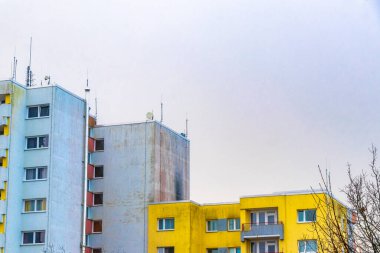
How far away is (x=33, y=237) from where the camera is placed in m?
64.2

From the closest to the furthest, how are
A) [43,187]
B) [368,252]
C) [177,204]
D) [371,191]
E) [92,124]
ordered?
1. [368,252]
2. [371,191]
3. [43,187]
4. [177,204]
5. [92,124]

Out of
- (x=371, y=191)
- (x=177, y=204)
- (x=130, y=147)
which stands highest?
(x=130, y=147)

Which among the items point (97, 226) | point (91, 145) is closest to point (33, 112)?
point (91, 145)

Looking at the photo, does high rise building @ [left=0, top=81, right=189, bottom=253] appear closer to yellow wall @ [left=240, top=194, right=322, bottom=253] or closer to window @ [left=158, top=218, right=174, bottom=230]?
window @ [left=158, top=218, right=174, bottom=230]

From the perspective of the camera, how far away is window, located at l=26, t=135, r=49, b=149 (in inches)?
2594

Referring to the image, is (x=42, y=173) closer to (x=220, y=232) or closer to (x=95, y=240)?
(x=95, y=240)

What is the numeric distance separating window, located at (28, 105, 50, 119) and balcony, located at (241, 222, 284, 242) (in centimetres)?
1890

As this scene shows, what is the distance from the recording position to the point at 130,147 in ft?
237

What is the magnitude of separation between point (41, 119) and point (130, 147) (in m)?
9.57

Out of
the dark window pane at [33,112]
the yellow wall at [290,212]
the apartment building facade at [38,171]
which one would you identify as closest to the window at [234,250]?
the yellow wall at [290,212]

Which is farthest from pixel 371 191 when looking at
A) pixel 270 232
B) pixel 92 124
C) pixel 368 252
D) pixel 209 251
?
pixel 92 124

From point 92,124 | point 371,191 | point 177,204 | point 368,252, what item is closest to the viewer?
point 368,252

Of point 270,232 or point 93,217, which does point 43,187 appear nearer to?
point 93,217

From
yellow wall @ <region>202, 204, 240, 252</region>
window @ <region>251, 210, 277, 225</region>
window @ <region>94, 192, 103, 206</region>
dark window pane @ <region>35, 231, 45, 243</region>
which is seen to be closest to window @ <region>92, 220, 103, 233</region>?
window @ <region>94, 192, 103, 206</region>
